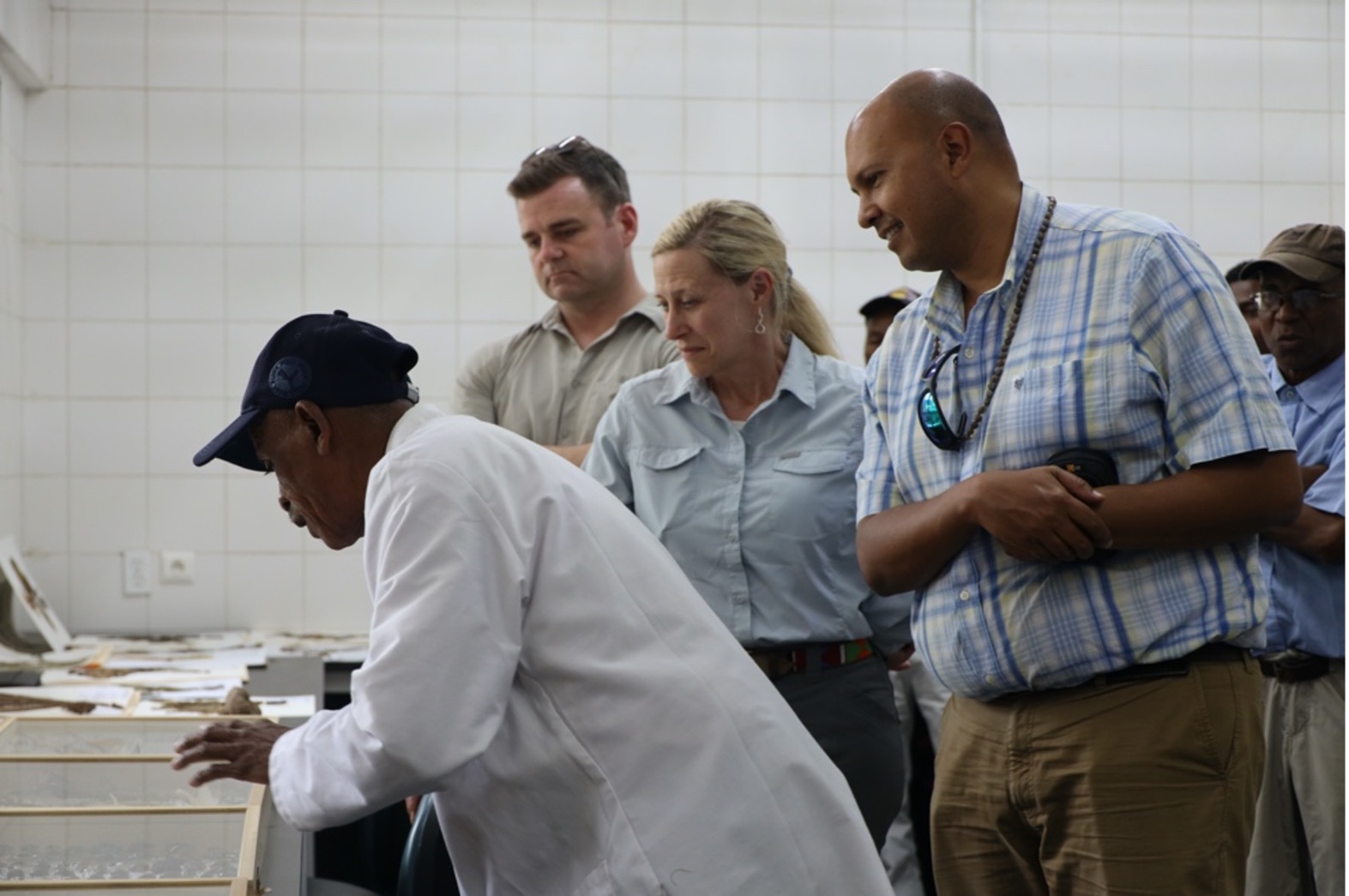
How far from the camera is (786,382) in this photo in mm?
2391

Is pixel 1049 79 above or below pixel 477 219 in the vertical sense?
above

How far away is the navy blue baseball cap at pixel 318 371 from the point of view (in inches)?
60.9

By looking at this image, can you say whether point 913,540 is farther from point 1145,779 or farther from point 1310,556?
point 1310,556

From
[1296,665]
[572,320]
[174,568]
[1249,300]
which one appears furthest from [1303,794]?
[174,568]

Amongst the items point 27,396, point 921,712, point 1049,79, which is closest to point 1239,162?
point 1049,79

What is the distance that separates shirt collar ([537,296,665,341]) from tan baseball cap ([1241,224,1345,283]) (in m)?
1.18

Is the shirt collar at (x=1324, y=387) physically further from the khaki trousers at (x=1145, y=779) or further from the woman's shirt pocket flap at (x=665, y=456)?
the khaki trousers at (x=1145, y=779)

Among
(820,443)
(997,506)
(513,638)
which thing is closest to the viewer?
(513,638)

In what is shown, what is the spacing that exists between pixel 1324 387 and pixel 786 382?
1158 mm

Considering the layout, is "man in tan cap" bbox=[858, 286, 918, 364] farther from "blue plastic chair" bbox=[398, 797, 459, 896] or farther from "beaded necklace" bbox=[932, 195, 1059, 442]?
"blue plastic chair" bbox=[398, 797, 459, 896]

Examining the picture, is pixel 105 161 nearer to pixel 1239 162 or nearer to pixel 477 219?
pixel 477 219

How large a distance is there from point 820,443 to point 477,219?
2.40 meters

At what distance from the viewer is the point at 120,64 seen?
4355 mm


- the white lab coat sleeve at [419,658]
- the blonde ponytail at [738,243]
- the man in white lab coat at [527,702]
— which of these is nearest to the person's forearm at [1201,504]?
the man in white lab coat at [527,702]
